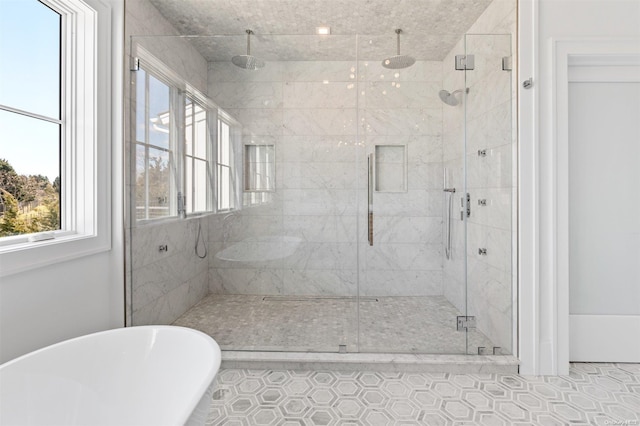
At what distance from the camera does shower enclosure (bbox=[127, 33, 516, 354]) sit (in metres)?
2.29

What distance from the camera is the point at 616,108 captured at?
2166 millimetres

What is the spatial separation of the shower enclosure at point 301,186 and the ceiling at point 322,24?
0.02 meters

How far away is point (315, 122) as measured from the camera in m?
2.30

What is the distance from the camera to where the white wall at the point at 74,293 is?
154cm

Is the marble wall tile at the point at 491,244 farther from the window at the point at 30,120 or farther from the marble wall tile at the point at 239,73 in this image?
the window at the point at 30,120

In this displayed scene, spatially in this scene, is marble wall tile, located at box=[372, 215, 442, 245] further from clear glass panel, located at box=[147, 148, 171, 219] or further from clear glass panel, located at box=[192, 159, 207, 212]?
clear glass panel, located at box=[147, 148, 171, 219]

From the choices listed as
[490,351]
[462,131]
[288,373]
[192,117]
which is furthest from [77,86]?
[490,351]

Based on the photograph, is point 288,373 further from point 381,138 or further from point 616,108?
point 616,108

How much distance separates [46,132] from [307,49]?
1673 millimetres

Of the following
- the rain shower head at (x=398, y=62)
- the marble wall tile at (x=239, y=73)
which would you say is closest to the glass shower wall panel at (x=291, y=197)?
the marble wall tile at (x=239, y=73)

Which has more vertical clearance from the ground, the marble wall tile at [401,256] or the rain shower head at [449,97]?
the rain shower head at [449,97]

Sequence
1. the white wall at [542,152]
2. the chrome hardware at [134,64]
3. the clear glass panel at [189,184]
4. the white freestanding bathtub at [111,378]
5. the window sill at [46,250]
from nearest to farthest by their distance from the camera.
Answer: the white freestanding bathtub at [111,378] → the window sill at [46,250] → the white wall at [542,152] → the chrome hardware at [134,64] → the clear glass panel at [189,184]

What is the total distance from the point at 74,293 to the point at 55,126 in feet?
3.28

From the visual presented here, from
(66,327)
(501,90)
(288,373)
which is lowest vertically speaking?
(288,373)
